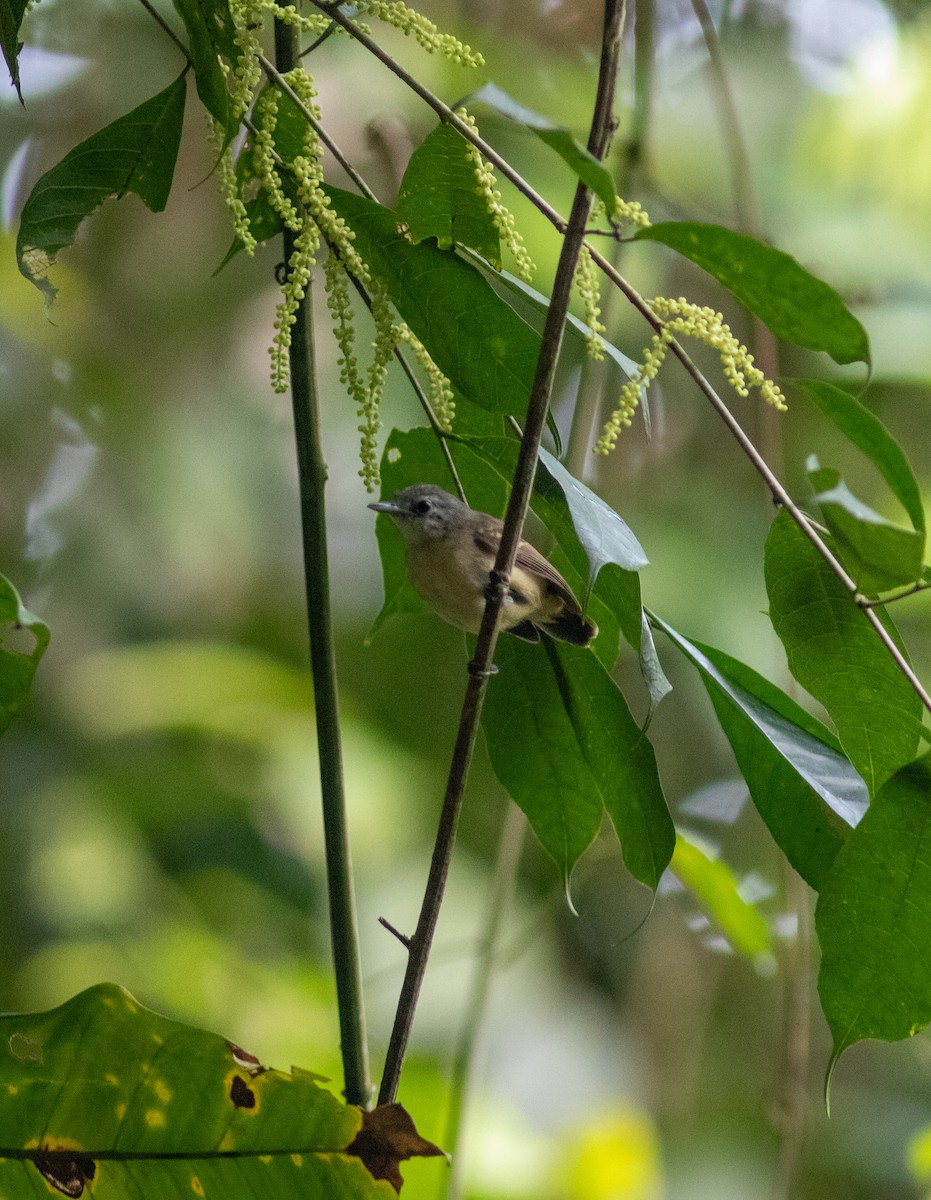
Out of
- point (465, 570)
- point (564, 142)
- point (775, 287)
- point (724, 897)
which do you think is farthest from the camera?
point (465, 570)

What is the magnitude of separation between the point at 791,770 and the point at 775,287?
559 mm

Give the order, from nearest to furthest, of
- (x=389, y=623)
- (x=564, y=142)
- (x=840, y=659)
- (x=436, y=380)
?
1. (x=564, y=142)
2. (x=840, y=659)
3. (x=436, y=380)
4. (x=389, y=623)

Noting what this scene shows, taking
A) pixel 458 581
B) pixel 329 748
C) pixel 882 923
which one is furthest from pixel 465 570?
pixel 882 923

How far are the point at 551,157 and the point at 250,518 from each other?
155cm

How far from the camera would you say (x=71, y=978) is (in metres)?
3.34

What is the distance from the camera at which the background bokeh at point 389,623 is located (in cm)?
343

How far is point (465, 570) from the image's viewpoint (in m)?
2.48

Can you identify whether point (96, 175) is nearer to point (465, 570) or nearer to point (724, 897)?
point (465, 570)

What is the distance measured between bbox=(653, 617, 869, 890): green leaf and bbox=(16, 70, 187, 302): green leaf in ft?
2.60

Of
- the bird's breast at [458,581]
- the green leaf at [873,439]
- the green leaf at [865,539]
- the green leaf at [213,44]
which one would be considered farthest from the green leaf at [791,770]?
the bird's breast at [458,581]

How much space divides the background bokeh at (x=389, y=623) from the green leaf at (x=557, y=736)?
1354 millimetres

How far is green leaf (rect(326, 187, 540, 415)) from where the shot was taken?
128 cm

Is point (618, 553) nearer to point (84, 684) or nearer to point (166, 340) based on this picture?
Answer: point (84, 684)

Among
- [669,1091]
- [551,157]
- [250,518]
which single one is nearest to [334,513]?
[250,518]
